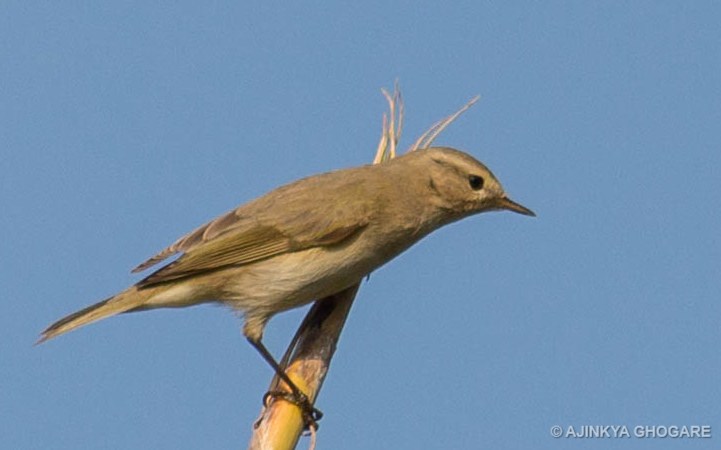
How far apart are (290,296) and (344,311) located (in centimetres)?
35

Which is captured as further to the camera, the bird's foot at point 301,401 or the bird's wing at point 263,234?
the bird's wing at point 263,234

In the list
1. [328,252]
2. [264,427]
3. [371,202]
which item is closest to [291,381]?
[264,427]

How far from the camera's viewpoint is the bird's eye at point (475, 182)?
20.7 feet

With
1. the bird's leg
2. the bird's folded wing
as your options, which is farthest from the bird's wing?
the bird's leg

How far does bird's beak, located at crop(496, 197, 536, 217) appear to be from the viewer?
Answer: 638cm

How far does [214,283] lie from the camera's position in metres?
6.11

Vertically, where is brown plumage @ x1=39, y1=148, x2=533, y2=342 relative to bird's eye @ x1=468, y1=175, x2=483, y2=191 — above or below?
below

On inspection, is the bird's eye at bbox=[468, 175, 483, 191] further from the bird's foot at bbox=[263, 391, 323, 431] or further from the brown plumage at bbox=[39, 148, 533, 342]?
the bird's foot at bbox=[263, 391, 323, 431]

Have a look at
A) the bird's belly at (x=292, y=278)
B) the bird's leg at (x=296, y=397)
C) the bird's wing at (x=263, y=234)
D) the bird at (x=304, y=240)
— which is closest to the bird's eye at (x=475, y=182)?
the bird at (x=304, y=240)

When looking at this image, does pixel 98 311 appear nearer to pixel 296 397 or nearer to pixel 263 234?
pixel 263 234

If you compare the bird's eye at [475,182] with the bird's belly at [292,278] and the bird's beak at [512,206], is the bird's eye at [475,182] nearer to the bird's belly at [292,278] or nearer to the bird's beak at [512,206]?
the bird's beak at [512,206]

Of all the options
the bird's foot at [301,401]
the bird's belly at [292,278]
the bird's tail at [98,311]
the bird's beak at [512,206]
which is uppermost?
the bird's beak at [512,206]

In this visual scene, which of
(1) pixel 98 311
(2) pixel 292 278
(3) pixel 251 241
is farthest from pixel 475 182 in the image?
(1) pixel 98 311

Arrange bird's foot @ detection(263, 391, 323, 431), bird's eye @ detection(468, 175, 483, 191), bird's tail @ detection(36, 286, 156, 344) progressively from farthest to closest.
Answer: bird's eye @ detection(468, 175, 483, 191), bird's tail @ detection(36, 286, 156, 344), bird's foot @ detection(263, 391, 323, 431)
